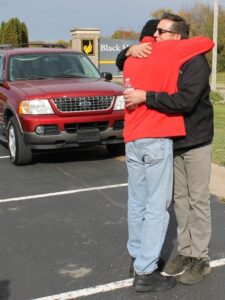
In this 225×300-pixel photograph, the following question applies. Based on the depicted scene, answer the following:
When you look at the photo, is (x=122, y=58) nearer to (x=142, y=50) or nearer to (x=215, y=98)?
(x=142, y=50)

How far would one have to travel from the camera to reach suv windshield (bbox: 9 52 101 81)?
945 cm

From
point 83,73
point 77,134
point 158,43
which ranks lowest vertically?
point 77,134

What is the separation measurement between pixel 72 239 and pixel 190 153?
1.74 m

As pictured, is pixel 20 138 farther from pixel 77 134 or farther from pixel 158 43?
pixel 158 43

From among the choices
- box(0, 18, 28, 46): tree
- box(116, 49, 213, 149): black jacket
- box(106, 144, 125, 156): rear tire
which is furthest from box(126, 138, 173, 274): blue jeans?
box(0, 18, 28, 46): tree

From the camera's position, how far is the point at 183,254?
427cm

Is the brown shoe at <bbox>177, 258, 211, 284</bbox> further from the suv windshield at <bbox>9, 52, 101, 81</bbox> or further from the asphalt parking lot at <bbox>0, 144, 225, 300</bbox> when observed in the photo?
the suv windshield at <bbox>9, 52, 101, 81</bbox>

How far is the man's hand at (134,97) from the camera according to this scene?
11.8 ft

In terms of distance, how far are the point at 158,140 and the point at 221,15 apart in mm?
39775

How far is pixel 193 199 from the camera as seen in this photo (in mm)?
4070

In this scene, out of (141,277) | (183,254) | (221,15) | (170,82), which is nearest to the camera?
(170,82)

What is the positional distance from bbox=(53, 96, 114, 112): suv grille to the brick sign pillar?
1593 centimetres

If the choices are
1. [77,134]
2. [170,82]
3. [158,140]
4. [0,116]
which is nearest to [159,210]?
[158,140]

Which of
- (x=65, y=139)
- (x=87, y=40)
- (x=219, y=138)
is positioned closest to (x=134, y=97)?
(x=65, y=139)
